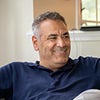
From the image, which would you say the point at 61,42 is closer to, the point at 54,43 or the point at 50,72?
the point at 54,43

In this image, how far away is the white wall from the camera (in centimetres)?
271

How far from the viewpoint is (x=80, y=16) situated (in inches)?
126

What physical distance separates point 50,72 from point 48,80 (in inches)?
2.7

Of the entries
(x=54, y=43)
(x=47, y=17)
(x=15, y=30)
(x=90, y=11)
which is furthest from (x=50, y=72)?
(x=90, y=11)

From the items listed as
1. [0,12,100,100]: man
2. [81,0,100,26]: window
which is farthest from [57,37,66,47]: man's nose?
[81,0,100,26]: window

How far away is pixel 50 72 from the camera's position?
61.3 inches

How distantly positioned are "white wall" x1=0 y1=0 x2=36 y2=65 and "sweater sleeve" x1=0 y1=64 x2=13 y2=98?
106cm

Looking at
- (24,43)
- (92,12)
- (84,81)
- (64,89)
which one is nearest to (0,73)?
(64,89)

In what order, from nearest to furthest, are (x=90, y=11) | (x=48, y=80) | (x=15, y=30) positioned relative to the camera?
1. (x=48, y=80)
2. (x=15, y=30)
3. (x=90, y=11)

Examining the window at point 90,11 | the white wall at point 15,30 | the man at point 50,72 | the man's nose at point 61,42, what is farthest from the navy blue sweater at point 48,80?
the window at point 90,11

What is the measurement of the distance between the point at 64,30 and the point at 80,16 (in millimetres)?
1694

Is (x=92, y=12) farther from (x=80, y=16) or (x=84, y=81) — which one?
(x=84, y=81)

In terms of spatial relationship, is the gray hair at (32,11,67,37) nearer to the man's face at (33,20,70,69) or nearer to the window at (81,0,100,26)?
the man's face at (33,20,70,69)

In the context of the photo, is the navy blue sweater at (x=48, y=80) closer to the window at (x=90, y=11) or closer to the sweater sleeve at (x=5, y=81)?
the sweater sleeve at (x=5, y=81)
